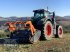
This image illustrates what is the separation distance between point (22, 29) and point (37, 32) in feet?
3.41

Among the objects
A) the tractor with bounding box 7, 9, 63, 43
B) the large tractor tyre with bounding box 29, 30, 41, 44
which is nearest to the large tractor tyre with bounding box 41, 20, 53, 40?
the tractor with bounding box 7, 9, 63, 43

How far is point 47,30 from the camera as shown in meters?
16.0

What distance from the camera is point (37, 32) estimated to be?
46.8ft

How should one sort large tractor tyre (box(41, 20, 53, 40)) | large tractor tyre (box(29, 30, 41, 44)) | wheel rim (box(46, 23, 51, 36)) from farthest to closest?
wheel rim (box(46, 23, 51, 36)) < large tractor tyre (box(41, 20, 53, 40)) < large tractor tyre (box(29, 30, 41, 44))

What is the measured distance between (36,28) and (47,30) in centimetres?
100

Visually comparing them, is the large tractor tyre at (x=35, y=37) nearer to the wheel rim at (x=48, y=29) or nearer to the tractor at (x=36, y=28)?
the tractor at (x=36, y=28)

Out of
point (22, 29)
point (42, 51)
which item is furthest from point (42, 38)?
point (42, 51)

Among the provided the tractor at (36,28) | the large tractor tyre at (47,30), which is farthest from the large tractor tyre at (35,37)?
the large tractor tyre at (47,30)

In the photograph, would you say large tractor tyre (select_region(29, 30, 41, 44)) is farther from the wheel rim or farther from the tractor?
the wheel rim

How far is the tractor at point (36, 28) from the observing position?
44.6 feet

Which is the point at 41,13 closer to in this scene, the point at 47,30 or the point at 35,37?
the point at 47,30

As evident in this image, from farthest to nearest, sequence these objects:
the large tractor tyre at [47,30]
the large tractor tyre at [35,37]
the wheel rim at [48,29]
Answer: the wheel rim at [48,29] < the large tractor tyre at [47,30] < the large tractor tyre at [35,37]

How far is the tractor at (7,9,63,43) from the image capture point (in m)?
13.6

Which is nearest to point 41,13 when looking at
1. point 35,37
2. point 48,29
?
point 48,29
